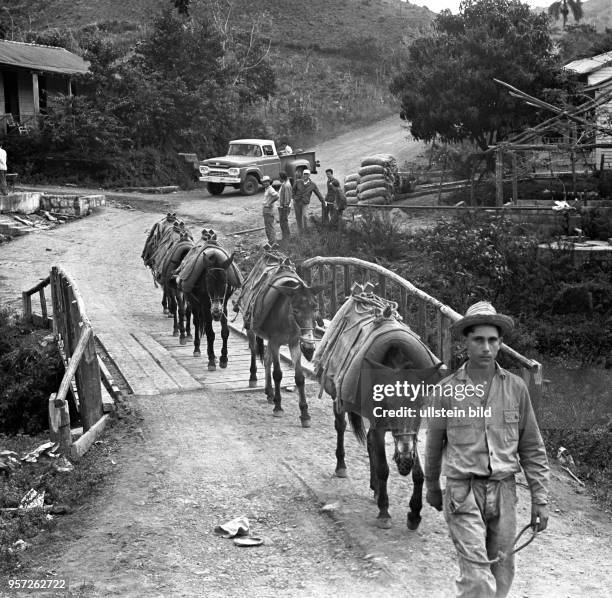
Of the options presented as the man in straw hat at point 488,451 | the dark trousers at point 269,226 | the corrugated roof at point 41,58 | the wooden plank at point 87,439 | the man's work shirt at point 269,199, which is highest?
the corrugated roof at point 41,58

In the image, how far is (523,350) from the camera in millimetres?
17141

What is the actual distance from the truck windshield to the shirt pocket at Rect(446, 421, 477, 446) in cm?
2709

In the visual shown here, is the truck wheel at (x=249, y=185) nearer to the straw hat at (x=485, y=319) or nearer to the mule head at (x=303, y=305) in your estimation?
the mule head at (x=303, y=305)

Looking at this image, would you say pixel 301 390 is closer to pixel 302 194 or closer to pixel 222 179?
pixel 302 194

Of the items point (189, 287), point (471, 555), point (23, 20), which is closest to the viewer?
point (471, 555)

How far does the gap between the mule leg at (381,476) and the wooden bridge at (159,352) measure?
1879 mm

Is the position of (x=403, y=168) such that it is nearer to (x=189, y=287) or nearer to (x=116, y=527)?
(x=189, y=287)

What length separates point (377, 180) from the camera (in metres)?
26.8

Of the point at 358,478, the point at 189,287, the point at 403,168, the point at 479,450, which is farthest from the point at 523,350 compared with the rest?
the point at 403,168

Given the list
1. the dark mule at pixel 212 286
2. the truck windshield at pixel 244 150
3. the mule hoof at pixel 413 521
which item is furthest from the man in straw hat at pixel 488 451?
the truck windshield at pixel 244 150

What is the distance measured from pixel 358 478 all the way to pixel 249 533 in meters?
1.54

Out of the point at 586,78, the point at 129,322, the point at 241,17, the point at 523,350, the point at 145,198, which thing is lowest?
the point at 523,350

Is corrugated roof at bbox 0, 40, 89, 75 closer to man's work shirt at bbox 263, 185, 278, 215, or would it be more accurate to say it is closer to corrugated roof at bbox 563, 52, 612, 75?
man's work shirt at bbox 263, 185, 278, 215

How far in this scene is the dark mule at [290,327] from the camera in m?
9.87
